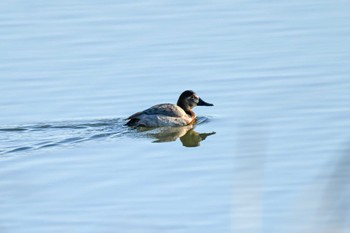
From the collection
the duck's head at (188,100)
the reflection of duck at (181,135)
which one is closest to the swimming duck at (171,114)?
the duck's head at (188,100)

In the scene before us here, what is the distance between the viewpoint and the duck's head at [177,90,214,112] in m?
13.1

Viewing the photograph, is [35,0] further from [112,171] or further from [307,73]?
[112,171]

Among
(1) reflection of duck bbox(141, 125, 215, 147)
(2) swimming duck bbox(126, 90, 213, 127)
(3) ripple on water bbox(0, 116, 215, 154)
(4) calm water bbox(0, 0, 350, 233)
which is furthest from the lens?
(2) swimming duck bbox(126, 90, 213, 127)

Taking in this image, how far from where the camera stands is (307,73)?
13445 mm

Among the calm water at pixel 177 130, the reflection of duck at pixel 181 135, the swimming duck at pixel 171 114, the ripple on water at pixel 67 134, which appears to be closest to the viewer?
the calm water at pixel 177 130

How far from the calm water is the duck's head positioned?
0.18 metres

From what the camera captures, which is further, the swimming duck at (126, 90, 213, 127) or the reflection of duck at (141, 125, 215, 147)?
the swimming duck at (126, 90, 213, 127)

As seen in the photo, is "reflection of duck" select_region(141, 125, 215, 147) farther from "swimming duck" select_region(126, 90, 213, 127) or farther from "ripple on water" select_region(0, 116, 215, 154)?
"swimming duck" select_region(126, 90, 213, 127)

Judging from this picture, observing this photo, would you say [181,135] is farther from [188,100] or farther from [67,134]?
[67,134]

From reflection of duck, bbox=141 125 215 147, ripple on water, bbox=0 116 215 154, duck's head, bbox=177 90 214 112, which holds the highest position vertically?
duck's head, bbox=177 90 214 112

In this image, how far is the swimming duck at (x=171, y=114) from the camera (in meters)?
12.4

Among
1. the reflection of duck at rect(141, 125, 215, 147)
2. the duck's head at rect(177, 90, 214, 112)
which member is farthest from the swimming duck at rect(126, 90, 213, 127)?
the reflection of duck at rect(141, 125, 215, 147)

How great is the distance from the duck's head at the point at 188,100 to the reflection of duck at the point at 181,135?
0.25 m

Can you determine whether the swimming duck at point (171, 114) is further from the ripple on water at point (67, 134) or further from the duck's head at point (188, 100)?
the ripple on water at point (67, 134)
